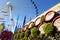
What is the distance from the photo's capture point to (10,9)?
29078 millimetres

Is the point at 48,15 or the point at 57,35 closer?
the point at 57,35

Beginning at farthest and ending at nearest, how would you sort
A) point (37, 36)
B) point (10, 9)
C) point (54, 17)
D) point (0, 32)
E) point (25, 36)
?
point (10, 9) < point (0, 32) < point (25, 36) < point (37, 36) < point (54, 17)

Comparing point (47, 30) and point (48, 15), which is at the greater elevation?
point (48, 15)

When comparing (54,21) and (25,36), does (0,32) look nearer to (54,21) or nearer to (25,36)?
(25,36)

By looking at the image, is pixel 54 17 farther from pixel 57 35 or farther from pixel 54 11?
pixel 57 35

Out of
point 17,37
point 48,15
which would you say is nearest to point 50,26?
point 48,15

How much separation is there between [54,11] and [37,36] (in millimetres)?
1950

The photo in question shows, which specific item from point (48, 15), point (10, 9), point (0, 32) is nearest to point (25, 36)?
point (48, 15)

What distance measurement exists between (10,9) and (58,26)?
1975 centimetres

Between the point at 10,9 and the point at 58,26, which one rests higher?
the point at 10,9

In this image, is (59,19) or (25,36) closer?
(59,19)

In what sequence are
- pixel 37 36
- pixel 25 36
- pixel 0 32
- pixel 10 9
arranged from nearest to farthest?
1. pixel 37 36
2. pixel 25 36
3. pixel 0 32
4. pixel 10 9

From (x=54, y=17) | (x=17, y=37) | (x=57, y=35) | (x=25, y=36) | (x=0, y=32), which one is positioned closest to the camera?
(x=57, y=35)

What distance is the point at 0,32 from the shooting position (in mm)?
26266
